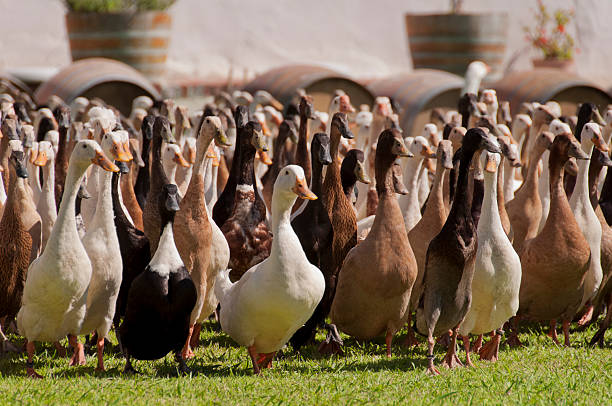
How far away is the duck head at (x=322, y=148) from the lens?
22.7ft

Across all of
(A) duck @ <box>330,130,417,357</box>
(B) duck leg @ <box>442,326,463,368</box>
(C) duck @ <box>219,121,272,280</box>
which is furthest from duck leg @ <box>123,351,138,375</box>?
(B) duck leg @ <box>442,326,463,368</box>

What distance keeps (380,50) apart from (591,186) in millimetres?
27773

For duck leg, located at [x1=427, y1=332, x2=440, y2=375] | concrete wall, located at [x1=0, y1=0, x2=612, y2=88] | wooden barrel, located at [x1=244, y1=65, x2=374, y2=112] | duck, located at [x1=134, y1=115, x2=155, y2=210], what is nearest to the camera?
duck leg, located at [x1=427, y1=332, x2=440, y2=375]

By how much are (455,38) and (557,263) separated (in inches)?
444

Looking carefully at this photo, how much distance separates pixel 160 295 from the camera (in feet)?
19.7

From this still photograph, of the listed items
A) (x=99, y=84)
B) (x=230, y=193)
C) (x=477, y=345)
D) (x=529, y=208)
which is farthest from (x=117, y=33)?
(x=477, y=345)

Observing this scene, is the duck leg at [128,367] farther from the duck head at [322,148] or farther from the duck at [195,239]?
the duck head at [322,148]

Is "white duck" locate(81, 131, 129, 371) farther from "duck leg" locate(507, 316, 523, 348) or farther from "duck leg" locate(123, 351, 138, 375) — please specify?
"duck leg" locate(507, 316, 523, 348)

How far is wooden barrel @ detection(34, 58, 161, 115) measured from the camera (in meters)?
13.7

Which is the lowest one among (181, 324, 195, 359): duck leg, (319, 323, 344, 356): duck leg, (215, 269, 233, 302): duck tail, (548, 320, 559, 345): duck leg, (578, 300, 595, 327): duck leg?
(578, 300, 595, 327): duck leg

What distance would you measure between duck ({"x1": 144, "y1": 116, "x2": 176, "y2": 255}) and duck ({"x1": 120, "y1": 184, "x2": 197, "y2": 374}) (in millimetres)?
970

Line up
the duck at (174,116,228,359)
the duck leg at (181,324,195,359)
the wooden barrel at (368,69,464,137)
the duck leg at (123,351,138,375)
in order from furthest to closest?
the wooden barrel at (368,69,464,137), the duck leg at (181,324,195,359), the duck at (174,116,228,359), the duck leg at (123,351,138,375)

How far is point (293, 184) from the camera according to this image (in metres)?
6.12

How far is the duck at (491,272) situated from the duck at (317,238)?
3.53ft
